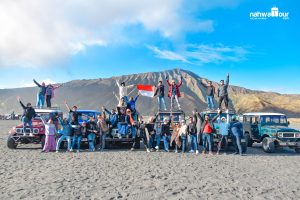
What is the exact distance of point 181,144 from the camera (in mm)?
15477

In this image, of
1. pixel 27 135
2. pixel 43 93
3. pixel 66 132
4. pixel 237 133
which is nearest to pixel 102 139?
pixel 66 132

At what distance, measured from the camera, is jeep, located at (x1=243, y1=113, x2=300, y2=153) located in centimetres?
1559

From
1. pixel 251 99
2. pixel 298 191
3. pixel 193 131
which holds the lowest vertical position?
pixel 298 191

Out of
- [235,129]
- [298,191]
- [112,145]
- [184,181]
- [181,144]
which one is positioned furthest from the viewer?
[112,145]

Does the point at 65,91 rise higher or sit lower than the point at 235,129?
higher

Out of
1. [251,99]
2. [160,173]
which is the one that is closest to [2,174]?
[160,173]

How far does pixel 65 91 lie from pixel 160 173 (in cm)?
14174

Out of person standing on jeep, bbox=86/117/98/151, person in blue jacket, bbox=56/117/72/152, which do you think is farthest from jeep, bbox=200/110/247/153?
person in blue jacket, bbox=56/117/72/152

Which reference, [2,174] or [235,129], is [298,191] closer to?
[235,129]

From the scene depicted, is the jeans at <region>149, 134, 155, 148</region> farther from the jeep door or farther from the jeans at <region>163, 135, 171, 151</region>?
the jeep door

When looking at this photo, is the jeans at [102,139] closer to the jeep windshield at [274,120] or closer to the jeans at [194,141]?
the jeans at [194,141]

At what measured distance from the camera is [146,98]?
12225 centimetres

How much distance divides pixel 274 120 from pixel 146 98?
105 m

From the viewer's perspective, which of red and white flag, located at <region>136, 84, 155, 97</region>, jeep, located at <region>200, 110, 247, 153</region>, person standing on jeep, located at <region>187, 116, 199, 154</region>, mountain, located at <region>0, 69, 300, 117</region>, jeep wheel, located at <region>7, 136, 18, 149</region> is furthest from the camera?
mountain, located at <region>0, 69, 300, 117</region>
